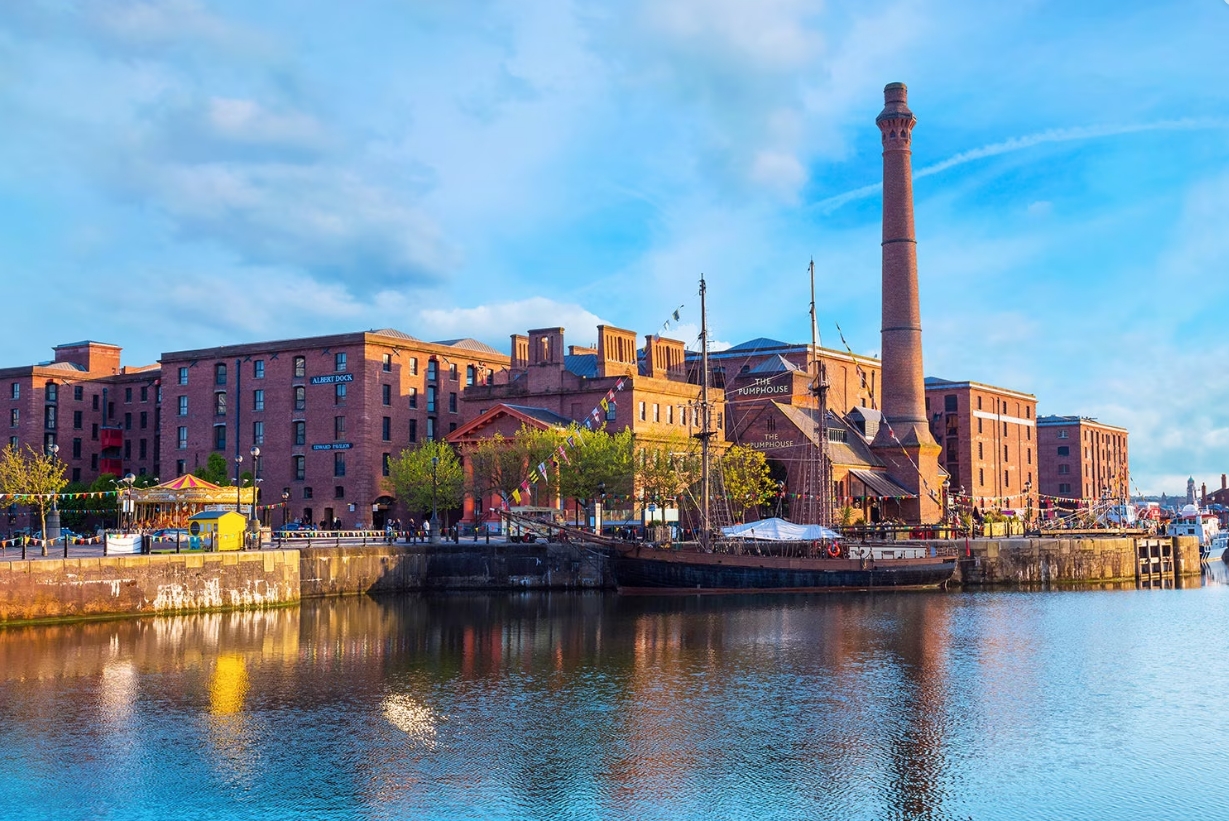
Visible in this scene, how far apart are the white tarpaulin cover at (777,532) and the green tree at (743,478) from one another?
600 centimetres

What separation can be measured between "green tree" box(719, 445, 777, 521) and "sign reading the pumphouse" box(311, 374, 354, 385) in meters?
29.0

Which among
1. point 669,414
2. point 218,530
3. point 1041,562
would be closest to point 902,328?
point 669,414

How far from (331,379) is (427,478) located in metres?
15.2

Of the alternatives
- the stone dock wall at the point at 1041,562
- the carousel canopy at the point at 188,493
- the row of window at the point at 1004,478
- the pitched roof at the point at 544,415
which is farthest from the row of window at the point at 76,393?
the row of window at the point at 1004,478

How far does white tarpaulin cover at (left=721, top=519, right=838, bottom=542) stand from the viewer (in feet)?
230

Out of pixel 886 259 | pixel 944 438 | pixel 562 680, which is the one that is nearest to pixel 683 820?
pixel 562 680

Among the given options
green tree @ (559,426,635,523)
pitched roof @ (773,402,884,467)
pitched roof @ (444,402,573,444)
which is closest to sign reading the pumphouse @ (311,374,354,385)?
pitched roof @ (444,402,573,444)

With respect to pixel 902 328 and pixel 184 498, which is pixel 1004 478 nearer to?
pixel 902 328

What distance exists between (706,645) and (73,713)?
21.8 meters

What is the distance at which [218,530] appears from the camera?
56250mm

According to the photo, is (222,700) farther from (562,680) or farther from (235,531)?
(235,531)

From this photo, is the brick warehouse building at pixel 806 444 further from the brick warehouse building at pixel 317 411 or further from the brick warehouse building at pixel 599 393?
the brick warehouse building at pixel 317 411

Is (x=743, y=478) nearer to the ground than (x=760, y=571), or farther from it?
farther from it

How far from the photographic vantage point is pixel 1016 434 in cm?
14200
